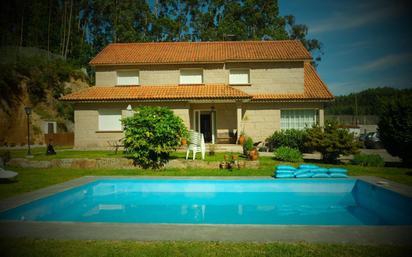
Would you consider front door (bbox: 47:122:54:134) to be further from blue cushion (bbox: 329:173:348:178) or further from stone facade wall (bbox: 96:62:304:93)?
blue cushion (bbox: 329:173:348:178)

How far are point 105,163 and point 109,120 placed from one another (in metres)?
7.38

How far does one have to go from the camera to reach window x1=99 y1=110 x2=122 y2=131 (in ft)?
66.5

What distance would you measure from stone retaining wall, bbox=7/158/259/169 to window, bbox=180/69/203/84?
10522 mm

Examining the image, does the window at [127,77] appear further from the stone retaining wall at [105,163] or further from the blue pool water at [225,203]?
the blue pool water at [225,203]

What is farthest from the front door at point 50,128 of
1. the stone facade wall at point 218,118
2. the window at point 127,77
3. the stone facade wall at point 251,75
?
the window at point 127,77

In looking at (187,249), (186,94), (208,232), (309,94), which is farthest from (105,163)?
(309,94)

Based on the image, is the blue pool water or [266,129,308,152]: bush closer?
the blue pool water

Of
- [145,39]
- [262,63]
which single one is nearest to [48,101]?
[145,39]

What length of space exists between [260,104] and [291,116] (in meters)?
2.65

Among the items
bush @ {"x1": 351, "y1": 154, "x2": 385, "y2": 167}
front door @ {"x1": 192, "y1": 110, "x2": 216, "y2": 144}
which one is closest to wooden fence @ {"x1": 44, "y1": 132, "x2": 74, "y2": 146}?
front door @ {"x1": 192, "y1": 110, "x2": 216, "y2": 144}

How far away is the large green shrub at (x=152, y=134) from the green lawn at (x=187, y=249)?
8.10 metres

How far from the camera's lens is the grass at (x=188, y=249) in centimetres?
426

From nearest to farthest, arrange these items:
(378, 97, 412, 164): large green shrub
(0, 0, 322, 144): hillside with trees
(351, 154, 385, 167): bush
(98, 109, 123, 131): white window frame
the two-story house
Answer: (378, 97, 412, 164): large green shrub, (351, 154, 385, 167): bush, the two-story house, (98, 109, 123, 131): white window frame, (0, 0, 322, 144): hillside with trees

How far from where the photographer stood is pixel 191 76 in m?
22.3
